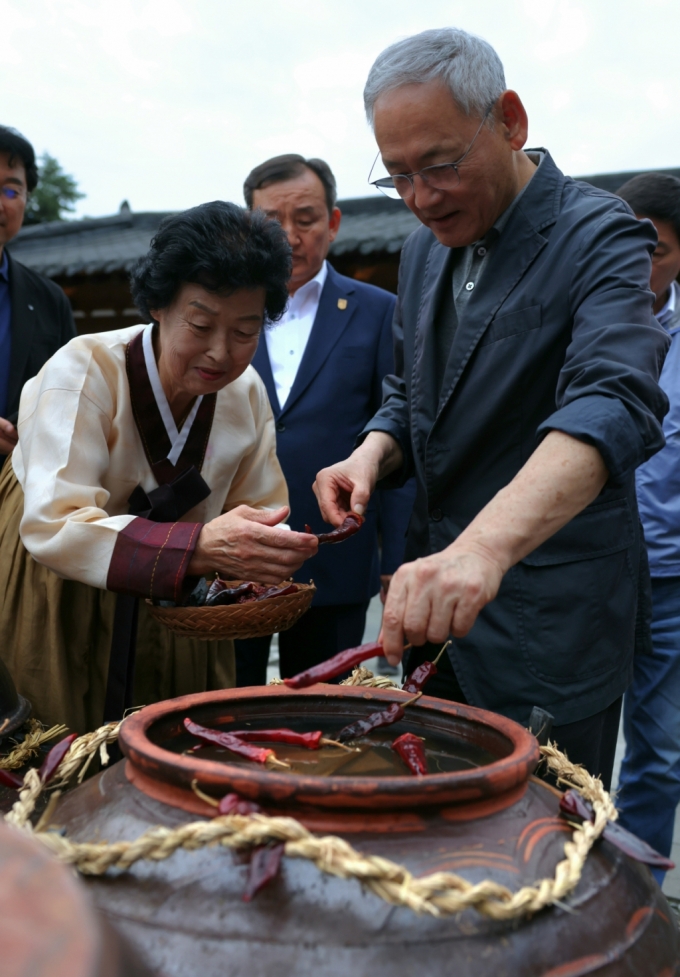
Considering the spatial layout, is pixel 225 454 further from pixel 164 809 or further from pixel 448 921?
pixel 448 921

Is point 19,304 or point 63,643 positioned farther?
point 19,304

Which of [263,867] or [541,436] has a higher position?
[541,436]

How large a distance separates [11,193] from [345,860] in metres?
3.49

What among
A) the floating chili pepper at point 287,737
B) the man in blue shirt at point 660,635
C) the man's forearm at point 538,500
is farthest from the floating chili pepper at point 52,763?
the man in blue shirt at point 660,635

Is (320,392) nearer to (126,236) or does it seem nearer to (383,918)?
(383,918)

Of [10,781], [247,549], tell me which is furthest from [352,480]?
[10,781]

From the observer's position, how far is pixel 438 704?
5.50 feet

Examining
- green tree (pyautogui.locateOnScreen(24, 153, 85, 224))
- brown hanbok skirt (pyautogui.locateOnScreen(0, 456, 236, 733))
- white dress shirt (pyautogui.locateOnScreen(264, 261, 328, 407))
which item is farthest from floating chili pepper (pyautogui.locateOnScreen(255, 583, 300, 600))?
green tree (pyautogui.locateOnScreen(24, 153, 85, 224))

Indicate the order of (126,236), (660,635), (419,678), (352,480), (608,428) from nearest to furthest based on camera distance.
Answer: (608,428) → (419,678) → (352,480) → (660,635) → (126,236)

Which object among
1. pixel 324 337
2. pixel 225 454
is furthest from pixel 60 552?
pixel 324 337

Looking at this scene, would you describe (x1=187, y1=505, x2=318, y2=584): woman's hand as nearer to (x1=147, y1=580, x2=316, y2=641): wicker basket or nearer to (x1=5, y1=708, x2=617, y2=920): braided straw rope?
(x1=147, y1=580, x2=316, y2=641): wicker basket

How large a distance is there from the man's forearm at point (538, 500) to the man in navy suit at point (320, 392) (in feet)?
6.24

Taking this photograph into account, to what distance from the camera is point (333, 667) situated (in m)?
1.58

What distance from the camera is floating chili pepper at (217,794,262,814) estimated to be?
1.13 m
